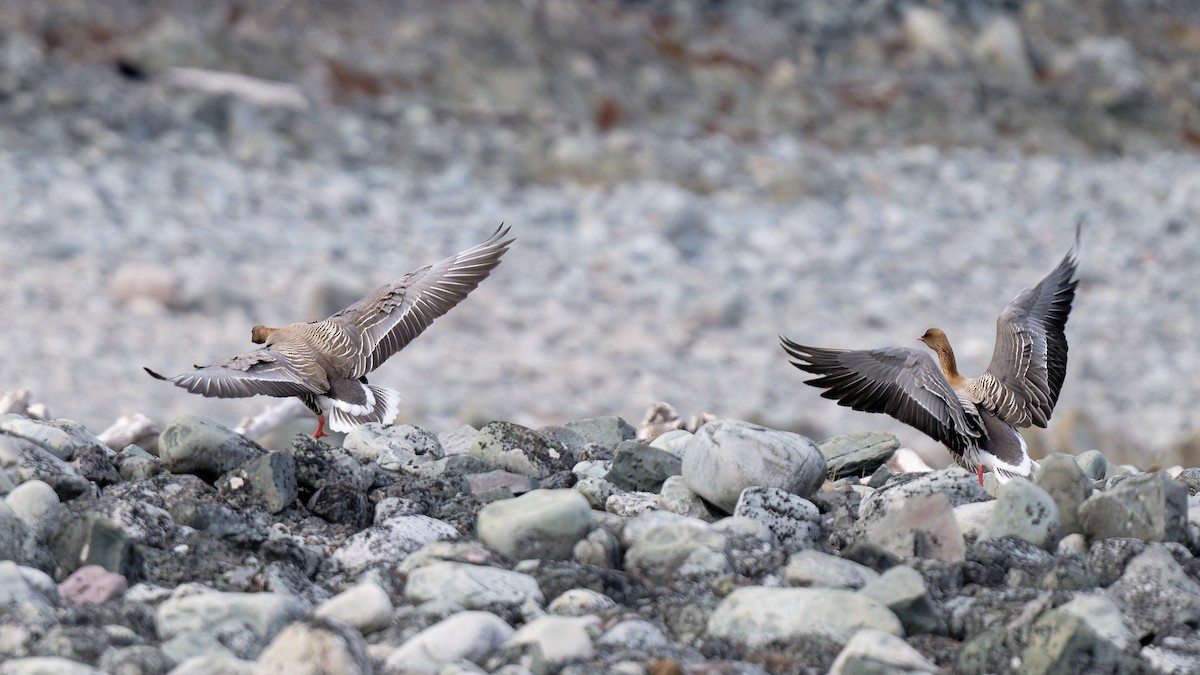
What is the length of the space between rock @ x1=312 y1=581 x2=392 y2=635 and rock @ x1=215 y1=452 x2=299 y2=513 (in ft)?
3.30

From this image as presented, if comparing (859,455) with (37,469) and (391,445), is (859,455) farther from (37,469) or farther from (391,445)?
(37,469)

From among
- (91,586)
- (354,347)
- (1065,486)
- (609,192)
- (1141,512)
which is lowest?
(91,586)

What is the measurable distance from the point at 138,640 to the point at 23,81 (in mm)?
15547

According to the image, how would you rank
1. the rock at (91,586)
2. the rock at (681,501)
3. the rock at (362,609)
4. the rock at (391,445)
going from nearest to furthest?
A: the rock at (362,609) → the rock at (91,586) → the rock at (681,501) → the rock at (391,445)

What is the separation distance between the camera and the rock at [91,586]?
162 inches

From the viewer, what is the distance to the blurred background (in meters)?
12.7

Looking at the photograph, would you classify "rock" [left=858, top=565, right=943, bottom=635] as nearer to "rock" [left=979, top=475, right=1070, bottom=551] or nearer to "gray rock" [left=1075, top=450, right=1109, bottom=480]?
"rock" [left=979, top=475, right=1070, bottom=551]

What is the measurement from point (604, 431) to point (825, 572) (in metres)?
2.48

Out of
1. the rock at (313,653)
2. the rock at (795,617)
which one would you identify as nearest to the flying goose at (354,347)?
the rock at (313,653)

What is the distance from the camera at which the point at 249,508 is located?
4.98m

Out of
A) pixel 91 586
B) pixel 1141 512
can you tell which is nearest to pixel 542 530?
pixel 91 586

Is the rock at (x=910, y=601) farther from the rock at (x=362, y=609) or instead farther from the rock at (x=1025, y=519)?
the rock at (x=362, y=609)

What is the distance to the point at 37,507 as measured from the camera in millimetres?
4492

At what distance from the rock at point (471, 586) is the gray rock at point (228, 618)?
14.8 inches
